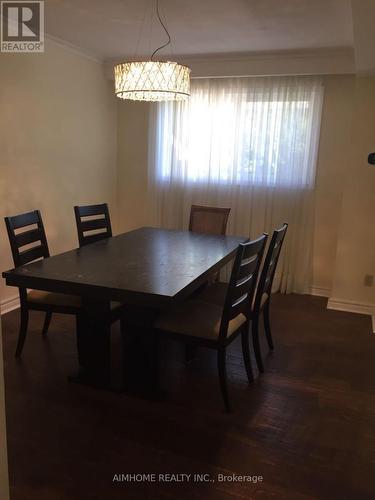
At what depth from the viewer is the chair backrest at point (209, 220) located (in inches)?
153

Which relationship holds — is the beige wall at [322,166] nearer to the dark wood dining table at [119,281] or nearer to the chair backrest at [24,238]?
the dark wood dining table at [119,281]

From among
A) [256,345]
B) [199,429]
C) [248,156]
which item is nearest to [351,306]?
[256,345]

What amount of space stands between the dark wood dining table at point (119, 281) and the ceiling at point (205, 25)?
164 centimetres

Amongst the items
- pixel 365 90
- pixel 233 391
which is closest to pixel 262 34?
pixel 365 90

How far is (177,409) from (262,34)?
2.93m

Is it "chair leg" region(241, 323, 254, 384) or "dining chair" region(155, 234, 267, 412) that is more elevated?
"dining chair" region(155, 234, 267, 412)

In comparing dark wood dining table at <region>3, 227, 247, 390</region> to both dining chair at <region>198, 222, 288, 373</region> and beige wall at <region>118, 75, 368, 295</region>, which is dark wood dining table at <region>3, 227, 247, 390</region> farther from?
beige wall at <region>118, 75, 368, 295</region>

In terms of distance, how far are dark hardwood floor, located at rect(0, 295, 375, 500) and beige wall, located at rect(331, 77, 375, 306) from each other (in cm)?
107

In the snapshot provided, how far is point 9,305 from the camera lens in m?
3.79

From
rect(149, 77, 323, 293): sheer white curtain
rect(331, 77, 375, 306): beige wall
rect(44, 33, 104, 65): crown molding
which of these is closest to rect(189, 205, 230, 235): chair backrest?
rect(149, 77, 323, 293): sheer white curtain

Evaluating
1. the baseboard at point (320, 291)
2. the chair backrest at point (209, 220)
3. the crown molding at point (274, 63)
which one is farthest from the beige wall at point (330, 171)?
the chair backrest at point (209, 220)

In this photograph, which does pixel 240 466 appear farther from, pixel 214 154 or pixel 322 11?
pixel 214 154

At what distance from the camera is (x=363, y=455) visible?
2.06 m

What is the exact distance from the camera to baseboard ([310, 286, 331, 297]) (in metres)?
4.55
